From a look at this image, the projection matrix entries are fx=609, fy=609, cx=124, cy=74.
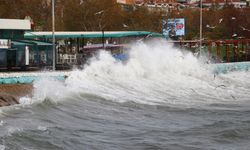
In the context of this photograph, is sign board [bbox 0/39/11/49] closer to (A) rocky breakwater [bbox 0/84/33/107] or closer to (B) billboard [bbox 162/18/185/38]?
(A) rocky breakwater [bbox 0/84/33/107]

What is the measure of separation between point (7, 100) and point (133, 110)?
5.58 metres

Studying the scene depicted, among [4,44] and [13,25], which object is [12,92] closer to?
[4,44]

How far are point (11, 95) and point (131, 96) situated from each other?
708 centimetres

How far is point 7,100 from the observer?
26812 millimetres

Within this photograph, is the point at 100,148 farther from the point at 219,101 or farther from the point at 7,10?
the point at 7,10

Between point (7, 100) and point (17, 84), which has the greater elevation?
point (17, 84)

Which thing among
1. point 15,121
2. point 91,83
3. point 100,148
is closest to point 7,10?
point 91,83

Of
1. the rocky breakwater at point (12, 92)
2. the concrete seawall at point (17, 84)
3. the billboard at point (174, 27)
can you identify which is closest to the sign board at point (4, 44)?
the concrete seawall at point (17, 84)

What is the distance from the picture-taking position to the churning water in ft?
61.6

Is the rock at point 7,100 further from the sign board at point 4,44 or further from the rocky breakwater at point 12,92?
the sign board at point 4,44

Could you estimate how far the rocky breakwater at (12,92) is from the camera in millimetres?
26756

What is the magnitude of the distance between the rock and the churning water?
0.43 meters

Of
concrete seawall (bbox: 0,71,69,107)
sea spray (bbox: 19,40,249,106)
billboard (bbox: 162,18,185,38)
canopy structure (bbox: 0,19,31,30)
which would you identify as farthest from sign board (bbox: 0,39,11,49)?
billboard (bbox: 162,18,185,38)

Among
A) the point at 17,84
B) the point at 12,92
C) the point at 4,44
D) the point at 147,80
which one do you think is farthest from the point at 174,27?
the point at 12,92
